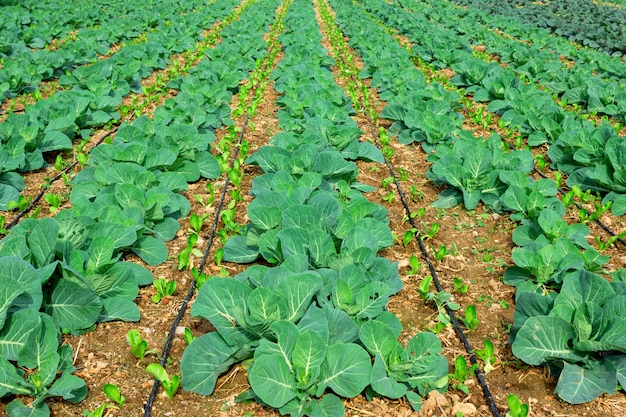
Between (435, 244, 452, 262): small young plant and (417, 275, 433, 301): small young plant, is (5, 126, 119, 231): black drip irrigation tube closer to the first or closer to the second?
(417, 275, 433, 301): small young plant

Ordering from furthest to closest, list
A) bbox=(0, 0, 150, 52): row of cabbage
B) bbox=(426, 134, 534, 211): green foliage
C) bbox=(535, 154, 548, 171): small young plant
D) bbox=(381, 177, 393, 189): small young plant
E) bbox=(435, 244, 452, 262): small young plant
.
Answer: bbox=(0, 0, 150, 52): row of cabbage, bbox=(535, 154, 548, 171): small young plant, bbox=(381, 177, 393, 189): small young plant, bbox=(426, 134, 534, 211): green foliage, bbox=(435, 244, 452, 262): small young plant

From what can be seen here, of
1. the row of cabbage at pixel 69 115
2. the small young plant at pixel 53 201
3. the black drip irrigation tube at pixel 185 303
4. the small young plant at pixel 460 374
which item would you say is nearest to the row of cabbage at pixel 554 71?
the black drip irrigation tube at pixel 185 303

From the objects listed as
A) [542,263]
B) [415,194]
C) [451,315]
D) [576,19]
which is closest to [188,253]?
[451,315]

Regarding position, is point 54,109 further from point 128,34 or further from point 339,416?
point 128,34

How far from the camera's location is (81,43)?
388 inches

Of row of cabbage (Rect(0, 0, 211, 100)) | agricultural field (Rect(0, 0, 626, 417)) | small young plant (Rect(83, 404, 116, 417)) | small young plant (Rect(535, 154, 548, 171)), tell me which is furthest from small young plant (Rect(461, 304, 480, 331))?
row of cabbage (Rect(0, 0, 211, 100))

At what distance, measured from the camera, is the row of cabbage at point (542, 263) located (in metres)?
2.67

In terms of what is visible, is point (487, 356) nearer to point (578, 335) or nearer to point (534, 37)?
point (578, 335)

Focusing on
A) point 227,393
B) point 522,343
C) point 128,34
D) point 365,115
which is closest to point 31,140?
point 227,393

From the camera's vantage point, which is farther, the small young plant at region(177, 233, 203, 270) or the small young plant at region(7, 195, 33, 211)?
the small young plant at region(7, 195, 33, 211)

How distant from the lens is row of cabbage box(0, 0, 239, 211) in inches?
185

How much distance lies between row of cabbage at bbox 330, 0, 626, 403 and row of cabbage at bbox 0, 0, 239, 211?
373 cm

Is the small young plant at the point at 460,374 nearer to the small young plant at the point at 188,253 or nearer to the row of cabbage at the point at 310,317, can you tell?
the row of cabbage at the point at 310,317

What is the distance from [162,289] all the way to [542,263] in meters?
2.55
